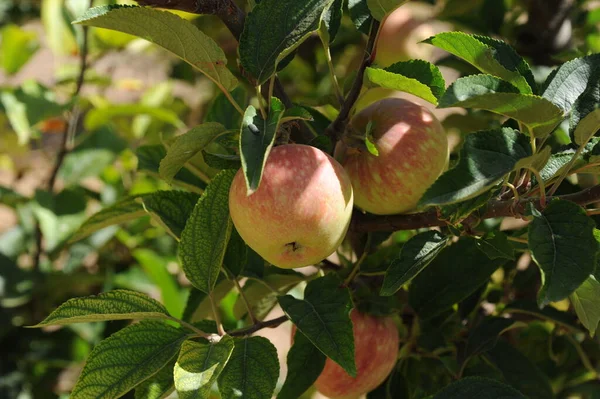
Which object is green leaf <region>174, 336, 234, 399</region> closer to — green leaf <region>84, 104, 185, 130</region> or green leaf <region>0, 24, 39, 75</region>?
green leaf <region>84, 104, 185, 130</region>

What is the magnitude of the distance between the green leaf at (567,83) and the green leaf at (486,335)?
0.31m

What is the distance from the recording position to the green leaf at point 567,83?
24.1 inches

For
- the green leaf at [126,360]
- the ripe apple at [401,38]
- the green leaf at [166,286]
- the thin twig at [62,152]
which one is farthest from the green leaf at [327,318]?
the thin twig at [62,152]

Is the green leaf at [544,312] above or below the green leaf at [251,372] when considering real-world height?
below

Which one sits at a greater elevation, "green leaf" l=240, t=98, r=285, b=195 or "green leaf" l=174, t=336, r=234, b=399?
"green leaf" l=240, t=98, r=285, b=195

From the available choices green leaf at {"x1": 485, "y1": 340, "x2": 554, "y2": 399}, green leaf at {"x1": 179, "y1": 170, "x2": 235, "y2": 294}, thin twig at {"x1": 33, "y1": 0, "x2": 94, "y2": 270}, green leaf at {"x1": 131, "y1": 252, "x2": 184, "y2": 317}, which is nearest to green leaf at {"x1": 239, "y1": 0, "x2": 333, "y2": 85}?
green leaf at {"x1": 179, "y1": 170, "x2": 235, "y2": 294}

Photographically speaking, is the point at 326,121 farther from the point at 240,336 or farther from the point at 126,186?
the point at 126,186

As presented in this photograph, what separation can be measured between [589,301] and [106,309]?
1.35ft

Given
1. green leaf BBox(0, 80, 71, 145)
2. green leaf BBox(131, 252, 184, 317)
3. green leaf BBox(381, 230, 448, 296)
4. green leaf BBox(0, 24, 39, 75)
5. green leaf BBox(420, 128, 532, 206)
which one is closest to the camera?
green leaf BBox(420, 128, 532, 206)

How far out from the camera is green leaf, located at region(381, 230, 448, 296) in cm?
60

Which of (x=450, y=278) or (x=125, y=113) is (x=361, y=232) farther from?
(x=125, y=113)

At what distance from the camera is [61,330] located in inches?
58.4

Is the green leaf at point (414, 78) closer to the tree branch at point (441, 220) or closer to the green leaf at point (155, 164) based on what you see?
the tree branch at point (441, 220)

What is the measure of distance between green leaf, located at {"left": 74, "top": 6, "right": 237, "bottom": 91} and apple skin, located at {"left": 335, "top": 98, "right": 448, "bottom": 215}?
167 millimetres
